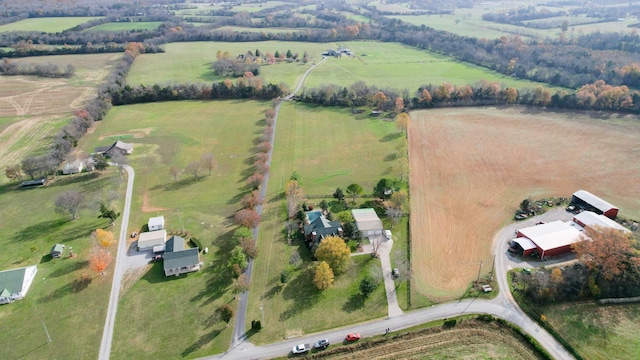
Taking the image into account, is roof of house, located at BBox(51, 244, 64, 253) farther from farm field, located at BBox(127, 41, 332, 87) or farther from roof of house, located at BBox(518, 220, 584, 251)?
farm field, located at BBox(127, 41, 332, 87)

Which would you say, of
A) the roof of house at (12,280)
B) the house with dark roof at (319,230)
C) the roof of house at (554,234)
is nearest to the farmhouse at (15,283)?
the roof of house at (12,280)

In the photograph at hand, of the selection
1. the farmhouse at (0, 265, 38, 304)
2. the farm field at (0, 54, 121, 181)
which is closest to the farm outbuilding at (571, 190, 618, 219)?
the farmhouse at (0, 265, 38, 304)

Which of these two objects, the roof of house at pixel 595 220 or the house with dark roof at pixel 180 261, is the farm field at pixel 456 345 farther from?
the roof of house at pixel 595 220

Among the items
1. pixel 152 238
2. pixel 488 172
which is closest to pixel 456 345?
pixel 152 238

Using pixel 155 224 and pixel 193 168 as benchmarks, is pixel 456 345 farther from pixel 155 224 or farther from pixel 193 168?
pixel 193 168

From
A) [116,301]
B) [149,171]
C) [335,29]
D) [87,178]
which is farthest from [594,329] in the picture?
[335,29]

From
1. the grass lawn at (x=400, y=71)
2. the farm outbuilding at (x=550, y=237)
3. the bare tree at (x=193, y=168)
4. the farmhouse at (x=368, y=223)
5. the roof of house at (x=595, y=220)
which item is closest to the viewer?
the farm outbuilding at (x=550, y=237)

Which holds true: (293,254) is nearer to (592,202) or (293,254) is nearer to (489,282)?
(489,282)
